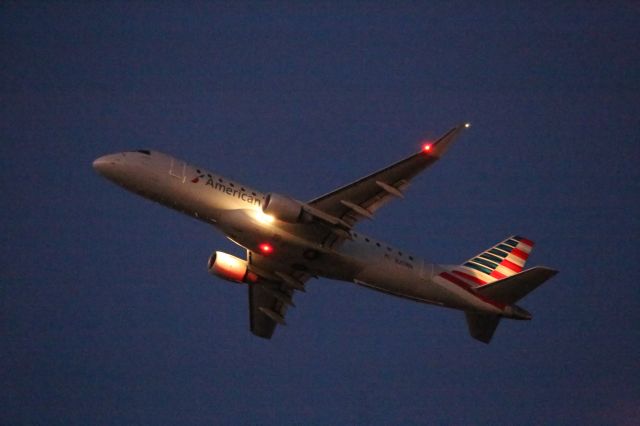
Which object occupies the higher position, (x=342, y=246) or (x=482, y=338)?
(x=342, y=246)

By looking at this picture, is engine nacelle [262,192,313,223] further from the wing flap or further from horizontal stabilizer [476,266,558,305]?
horizontal stabilizer [476,266,558,305]

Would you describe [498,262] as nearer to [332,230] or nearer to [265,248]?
[332,230]

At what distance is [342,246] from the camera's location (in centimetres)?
4444

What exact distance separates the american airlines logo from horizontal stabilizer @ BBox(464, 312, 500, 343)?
15265 millimetres

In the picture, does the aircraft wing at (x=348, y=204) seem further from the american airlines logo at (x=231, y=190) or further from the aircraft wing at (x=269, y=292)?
the american airlines logo at (x=231, y=190)

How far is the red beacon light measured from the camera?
43469 mm

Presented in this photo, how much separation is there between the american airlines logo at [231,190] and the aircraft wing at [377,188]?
3079 millimetres

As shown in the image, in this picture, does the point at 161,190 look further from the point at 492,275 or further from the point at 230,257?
the point at 492,275

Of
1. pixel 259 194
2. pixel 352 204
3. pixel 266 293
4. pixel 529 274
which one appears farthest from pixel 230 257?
pixel 529 274

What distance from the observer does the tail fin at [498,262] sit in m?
48.4

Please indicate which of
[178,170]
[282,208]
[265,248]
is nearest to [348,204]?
[282,208]

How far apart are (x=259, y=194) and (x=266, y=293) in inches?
421

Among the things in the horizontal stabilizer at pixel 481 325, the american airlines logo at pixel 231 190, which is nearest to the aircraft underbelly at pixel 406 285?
the horizontal stabilizer at pixel 481 325

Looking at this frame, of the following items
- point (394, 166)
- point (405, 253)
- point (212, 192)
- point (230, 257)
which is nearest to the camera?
point (394, 166)
